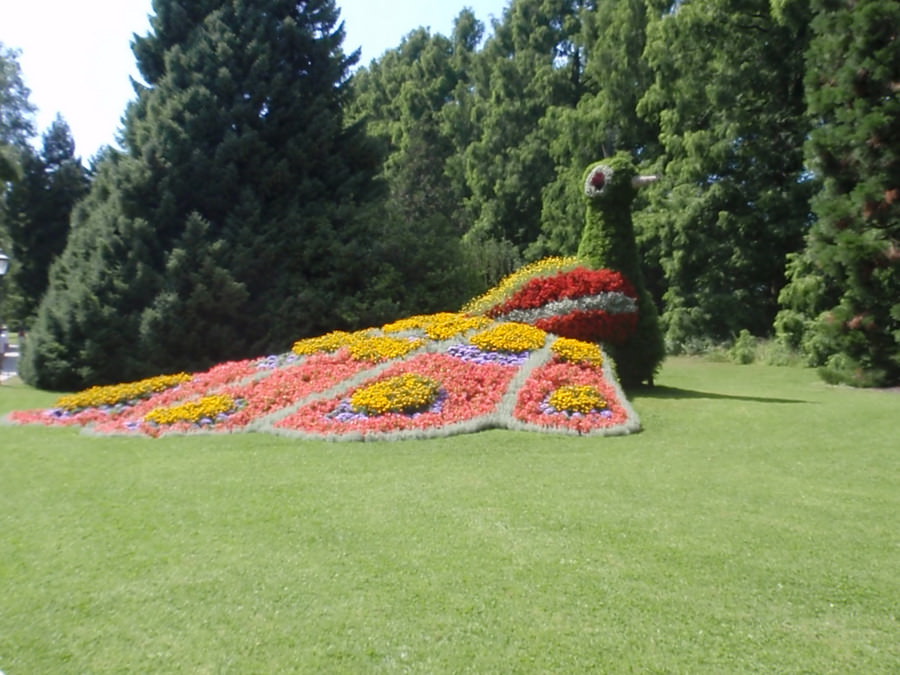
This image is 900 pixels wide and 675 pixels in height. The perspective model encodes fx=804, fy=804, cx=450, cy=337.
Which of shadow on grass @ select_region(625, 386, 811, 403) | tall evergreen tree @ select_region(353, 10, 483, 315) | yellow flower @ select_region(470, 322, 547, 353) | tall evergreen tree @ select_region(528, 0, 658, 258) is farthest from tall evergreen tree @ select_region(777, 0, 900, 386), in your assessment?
tall evergreen tree @ select_region(528, 0, 658, 258)

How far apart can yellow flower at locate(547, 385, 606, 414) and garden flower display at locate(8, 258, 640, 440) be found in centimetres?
1

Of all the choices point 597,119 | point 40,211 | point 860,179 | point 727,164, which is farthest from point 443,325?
point 40,211

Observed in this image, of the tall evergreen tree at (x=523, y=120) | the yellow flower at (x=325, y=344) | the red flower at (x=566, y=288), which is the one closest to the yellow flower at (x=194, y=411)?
the yellow flower at (x=325, y=344)

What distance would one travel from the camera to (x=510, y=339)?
35.9 ft

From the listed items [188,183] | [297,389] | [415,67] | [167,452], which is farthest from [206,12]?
[415,67]

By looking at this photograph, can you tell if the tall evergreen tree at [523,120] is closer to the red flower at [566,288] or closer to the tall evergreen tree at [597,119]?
the tall evergreen tree at [597,119]

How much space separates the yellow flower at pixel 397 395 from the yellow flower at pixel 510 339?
4.87 ft

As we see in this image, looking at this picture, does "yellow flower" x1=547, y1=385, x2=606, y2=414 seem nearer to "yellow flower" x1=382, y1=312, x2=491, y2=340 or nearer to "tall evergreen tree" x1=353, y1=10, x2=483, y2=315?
"yellow flower" x1=382, y1=312, x2=491, y2=340

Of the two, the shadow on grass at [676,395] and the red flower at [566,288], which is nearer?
the shadow on grass at [676,395]

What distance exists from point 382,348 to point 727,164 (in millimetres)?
18709

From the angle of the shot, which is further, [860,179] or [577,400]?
[860,179]

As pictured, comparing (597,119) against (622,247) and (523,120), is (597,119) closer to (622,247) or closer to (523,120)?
(523,120)

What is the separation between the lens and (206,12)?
19.7m

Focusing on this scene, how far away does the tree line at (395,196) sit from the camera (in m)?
15.2
